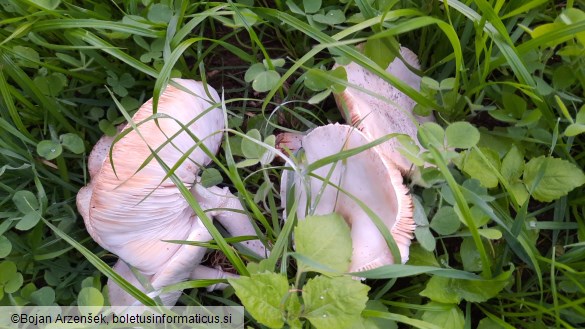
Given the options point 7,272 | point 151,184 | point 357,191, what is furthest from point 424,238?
point 7,272

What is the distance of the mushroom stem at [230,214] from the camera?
6.57 feet

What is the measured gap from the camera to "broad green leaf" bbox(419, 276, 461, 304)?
1.77 meters

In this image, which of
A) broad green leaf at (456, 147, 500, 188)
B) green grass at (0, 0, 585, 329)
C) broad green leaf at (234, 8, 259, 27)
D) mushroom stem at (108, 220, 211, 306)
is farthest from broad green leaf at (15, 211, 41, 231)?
broad green leaf at (456, 147, 500, 188)

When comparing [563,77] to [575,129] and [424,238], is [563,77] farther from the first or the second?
[424,238]

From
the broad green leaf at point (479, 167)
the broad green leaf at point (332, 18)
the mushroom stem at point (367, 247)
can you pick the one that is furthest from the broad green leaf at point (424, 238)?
the broad green leaf at point (332, 18)

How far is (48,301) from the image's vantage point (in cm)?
203

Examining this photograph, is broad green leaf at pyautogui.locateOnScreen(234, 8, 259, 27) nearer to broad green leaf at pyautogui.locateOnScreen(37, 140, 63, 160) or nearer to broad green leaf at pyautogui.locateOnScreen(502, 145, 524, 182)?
broad green leaf at pyautogui.locateOnScreen(37, 140, 63, 160)

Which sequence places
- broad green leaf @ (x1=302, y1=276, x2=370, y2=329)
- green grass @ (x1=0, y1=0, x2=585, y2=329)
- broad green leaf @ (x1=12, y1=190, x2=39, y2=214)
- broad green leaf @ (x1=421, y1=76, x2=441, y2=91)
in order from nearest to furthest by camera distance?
broad green leaf @ (x1=302, y1=276, x2=370, y2=329) < green grass @ (x1=0, y1=0, x2=585, y2=329) < broad green leaf @ (x1=421, y1=76, x2=441, y2=91) < broad green leaf @ (x1=12, y1=190, x2=39, y2=214)

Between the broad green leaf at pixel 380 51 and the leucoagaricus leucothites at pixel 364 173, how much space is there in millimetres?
53

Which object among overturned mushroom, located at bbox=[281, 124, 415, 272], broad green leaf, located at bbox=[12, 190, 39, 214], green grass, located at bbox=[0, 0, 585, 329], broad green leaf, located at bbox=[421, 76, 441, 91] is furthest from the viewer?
broad green leaf, located at bbox=[12, 190, 39, 214]

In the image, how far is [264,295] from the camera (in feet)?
5.02

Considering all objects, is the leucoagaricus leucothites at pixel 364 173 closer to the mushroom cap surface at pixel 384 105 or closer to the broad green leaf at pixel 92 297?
the mushroom cap surface at pixel 384 105

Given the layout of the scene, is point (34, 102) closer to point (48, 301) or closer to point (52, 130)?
point (52, 130)

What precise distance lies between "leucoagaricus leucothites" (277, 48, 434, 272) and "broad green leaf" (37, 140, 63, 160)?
0.85 meters
